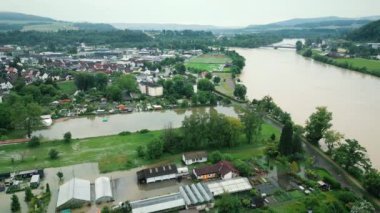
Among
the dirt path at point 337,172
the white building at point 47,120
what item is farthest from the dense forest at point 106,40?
the dirt path at point 337,172

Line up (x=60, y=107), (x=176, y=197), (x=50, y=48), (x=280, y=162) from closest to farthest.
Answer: (x=176, y=197)
(x=280, y=162)
(x=60, y=107)
(x=50, y=48)

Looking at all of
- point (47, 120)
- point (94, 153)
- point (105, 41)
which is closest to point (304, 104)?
point (94, 153)

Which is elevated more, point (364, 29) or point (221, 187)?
point (364, 29)

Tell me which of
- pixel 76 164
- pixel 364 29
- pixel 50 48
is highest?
pixel 364 29

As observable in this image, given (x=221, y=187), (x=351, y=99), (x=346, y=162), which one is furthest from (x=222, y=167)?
(x=351, y=99)

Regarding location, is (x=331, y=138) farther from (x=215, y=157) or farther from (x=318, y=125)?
(x=215, y=157)

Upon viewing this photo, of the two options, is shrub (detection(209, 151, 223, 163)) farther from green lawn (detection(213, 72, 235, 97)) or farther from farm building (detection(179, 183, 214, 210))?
green lawn (detection(213, 72, 235, 97))

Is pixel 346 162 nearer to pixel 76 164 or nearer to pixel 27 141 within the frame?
pixel 76 164
